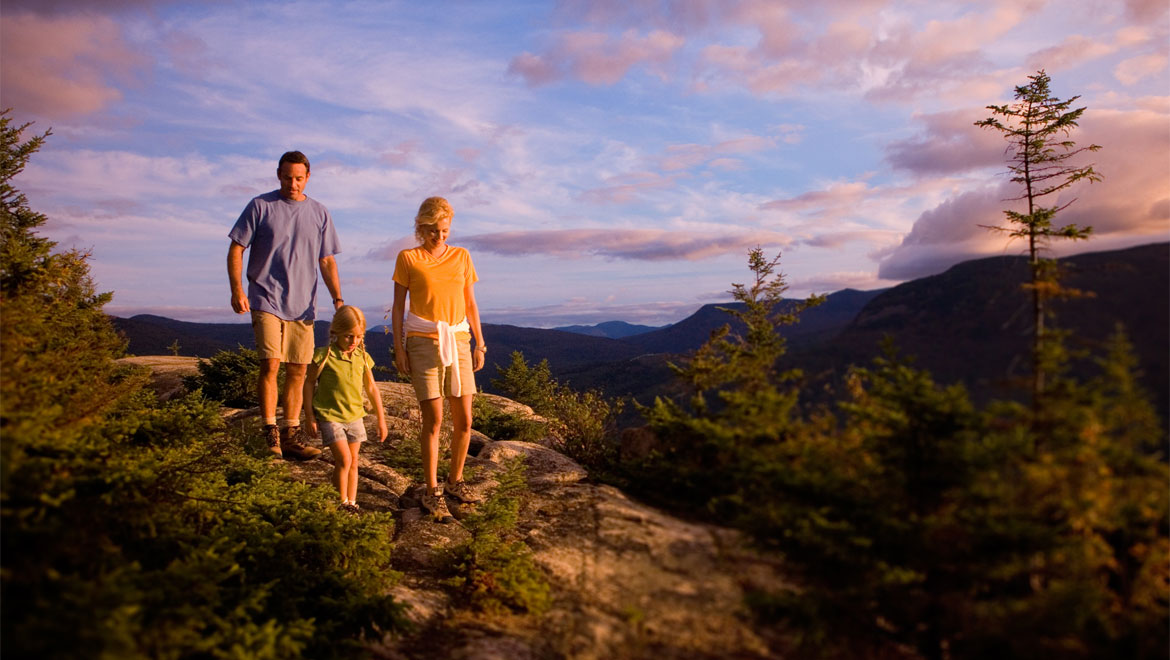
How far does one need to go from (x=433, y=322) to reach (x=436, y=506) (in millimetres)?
1770

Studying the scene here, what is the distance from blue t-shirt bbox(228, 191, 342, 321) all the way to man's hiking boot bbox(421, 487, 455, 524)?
7.02 ft

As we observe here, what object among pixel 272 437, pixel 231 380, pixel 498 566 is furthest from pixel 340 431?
pixel 231 380

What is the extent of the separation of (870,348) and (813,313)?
177 cm

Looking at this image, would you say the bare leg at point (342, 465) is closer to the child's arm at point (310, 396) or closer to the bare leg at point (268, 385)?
the child's arm at point (310, 396)

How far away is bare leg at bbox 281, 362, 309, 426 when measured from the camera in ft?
22.1

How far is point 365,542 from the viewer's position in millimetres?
5375

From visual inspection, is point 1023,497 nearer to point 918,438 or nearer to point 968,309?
point 918,438

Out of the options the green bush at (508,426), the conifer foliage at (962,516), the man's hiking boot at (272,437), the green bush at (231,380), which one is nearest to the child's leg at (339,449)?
the man's hiking boot at (272,437)

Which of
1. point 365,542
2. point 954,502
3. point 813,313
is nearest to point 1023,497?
point 954,502

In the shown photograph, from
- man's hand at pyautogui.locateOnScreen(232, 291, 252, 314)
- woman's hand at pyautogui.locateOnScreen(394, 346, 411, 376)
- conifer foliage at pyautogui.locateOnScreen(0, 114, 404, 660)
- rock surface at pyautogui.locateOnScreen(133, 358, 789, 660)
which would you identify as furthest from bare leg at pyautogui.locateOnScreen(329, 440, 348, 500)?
man's hand at pyautogui.locateOnScreen(232, 291, 252, 314)

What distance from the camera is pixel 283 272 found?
21.4 feet

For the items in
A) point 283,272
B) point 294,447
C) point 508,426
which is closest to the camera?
point 283,272

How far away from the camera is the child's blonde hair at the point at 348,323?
20.3 ft

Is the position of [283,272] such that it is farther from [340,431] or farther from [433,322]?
[433,322]
